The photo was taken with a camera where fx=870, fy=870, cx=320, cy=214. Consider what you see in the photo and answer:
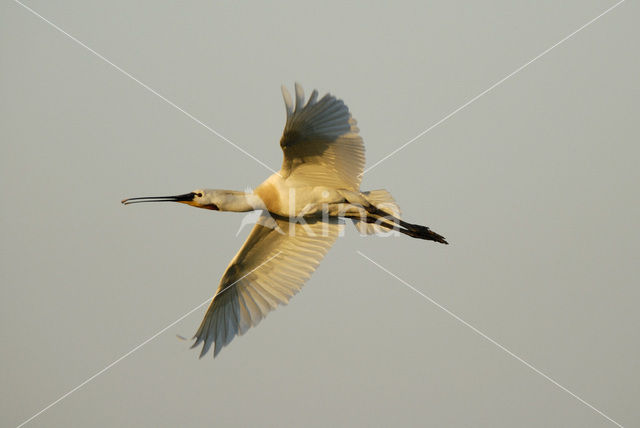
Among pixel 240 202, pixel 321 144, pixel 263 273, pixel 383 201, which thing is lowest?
→ pixel 263 273

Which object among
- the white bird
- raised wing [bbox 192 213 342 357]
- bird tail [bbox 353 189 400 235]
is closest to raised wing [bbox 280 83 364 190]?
the white bird

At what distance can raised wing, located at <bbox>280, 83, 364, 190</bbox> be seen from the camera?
28.6ft

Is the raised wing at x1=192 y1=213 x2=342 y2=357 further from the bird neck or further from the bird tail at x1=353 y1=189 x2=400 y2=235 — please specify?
the bird tail at x1=353 y1=189 x2=400 y2=235

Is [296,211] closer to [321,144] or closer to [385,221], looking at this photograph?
[321,144]

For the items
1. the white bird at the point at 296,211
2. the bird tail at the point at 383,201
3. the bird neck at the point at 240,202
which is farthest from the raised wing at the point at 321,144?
the bird neck at the point at 240,202

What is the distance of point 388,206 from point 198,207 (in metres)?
2.15

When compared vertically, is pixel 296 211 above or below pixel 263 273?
above

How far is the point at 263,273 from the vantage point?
1059 centimetres

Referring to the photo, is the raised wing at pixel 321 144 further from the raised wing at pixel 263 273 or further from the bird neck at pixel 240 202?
the raised wing at pixel 263 273

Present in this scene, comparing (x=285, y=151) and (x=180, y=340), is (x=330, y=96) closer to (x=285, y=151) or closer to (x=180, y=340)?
(x=285, y=151)

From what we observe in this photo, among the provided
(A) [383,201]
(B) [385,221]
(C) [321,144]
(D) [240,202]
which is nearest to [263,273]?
(D) [240,202]

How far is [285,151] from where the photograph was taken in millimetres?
9258

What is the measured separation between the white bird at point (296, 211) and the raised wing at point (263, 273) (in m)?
0.01

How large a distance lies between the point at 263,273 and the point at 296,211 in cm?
127
